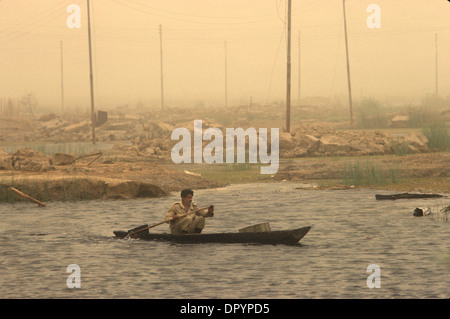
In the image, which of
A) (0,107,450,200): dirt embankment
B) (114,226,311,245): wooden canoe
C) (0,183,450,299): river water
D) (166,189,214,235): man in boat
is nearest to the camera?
(0,183,450,299): river water

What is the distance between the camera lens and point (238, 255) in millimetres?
15727

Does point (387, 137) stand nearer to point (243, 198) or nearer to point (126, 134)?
point (243, 198)

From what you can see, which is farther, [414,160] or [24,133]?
[24,133]

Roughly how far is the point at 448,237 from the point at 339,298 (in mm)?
5887

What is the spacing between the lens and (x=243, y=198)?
985 inches

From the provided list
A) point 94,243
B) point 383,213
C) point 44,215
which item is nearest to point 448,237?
point 383,213

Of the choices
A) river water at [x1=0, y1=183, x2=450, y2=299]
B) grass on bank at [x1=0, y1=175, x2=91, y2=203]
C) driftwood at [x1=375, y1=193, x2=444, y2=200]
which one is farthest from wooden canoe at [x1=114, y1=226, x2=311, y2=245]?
grass on bank at [x1=0, y1=175, x2=91, y2=203]

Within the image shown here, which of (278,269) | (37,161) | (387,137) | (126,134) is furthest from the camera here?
(126,134)

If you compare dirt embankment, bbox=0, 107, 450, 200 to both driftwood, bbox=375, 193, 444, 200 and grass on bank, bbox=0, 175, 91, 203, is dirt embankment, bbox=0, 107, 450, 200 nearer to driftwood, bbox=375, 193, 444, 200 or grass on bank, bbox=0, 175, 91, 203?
grass on bank, bbox=0, 175, 91, 203

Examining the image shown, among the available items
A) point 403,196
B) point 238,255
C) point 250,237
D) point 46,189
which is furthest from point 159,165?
point 238,255

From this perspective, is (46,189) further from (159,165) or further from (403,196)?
(403,196)

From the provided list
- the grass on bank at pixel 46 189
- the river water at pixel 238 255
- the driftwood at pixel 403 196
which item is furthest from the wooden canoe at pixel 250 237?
the grass on bank at pixel 46 189

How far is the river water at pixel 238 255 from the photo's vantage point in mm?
13094

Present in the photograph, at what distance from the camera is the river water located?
43.0 ft
